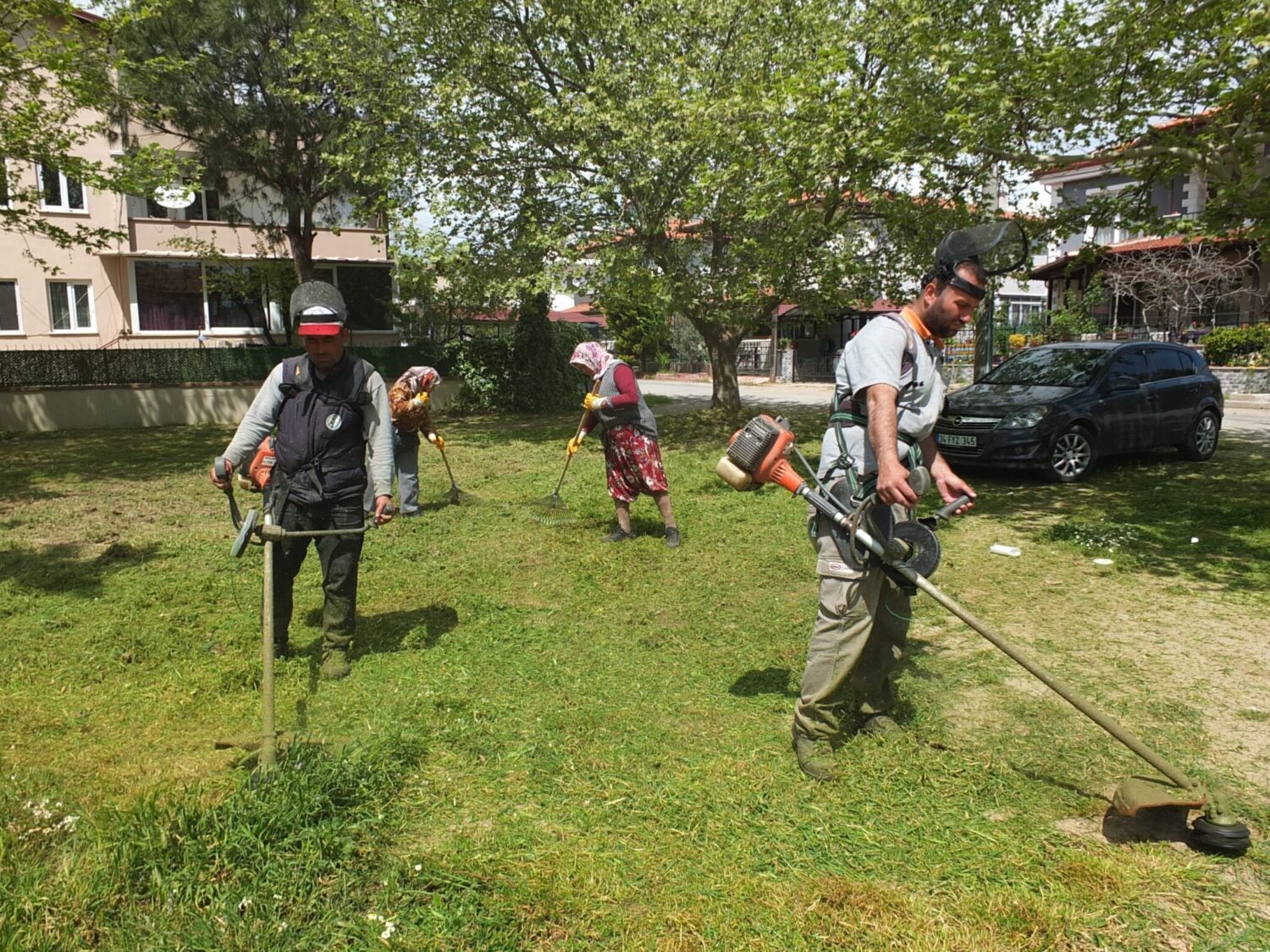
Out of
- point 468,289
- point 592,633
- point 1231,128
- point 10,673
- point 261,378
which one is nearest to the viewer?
point 10,673

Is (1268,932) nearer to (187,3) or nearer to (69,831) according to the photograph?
(69,831)

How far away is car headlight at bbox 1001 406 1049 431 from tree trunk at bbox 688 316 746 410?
689 centimetres

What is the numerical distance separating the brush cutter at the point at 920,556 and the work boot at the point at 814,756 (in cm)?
75

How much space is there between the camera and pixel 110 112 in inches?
539

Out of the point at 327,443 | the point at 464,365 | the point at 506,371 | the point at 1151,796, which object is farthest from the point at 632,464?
the point at 464,365

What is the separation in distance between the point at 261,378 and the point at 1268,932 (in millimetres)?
20753

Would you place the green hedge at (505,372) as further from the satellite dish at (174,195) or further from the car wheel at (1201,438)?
the car wheel at (1201,438)

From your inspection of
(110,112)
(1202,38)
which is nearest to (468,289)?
(110,112)

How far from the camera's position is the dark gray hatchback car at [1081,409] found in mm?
9938

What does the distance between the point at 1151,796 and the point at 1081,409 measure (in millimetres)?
8021

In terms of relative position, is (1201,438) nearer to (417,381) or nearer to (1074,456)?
(1074,456)

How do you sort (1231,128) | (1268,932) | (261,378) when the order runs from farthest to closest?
(261,378) < (1231,128) < (1268,932)

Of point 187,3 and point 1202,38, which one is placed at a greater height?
point 187,3

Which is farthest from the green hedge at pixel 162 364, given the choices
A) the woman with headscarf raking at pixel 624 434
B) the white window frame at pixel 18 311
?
the woman with headscarf raking at pixel 624 434
